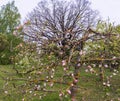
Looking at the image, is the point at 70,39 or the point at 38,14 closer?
the point at 70,39

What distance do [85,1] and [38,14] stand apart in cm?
586

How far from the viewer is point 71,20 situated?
42781 millimetres

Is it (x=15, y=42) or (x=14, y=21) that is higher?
(x=14, y=21)

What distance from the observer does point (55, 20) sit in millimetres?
42312

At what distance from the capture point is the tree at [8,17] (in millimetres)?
43494

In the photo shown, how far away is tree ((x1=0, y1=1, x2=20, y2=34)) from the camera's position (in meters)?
43.5

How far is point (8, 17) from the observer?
43906mm

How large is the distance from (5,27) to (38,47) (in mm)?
39237

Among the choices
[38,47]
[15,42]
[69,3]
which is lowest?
[38,47]

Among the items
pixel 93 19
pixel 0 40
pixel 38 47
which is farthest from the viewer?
pixel 93 19

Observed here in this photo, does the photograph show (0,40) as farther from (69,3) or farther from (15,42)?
(69,3)

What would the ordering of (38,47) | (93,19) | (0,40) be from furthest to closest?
(93,19), (0,40), (38,47)

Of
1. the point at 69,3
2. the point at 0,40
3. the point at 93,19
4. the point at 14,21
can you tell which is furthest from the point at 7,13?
the point at 0,40

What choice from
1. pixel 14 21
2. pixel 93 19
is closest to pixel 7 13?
pixel 14 21
